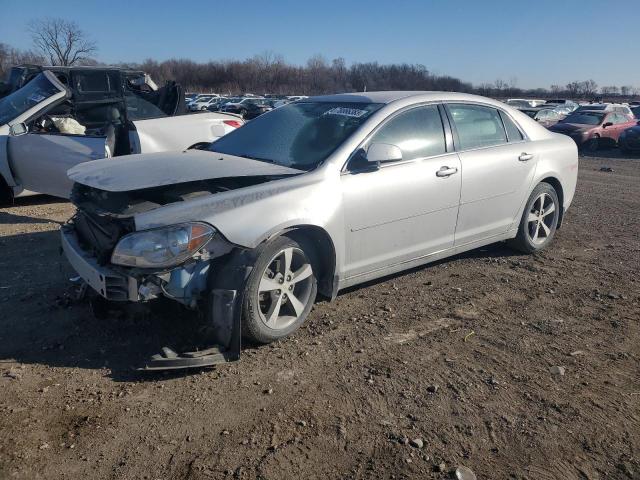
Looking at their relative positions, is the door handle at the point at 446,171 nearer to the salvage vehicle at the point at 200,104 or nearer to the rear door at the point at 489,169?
the rear door at the point at 489,169

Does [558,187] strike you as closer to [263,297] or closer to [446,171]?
[446,171]

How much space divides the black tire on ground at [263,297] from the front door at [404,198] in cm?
39

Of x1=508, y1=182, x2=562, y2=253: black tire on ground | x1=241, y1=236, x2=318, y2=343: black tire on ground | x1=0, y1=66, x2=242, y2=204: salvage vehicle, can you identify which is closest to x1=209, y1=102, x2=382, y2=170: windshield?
x1=241, y1=236, x2=318, y2=343: black tire on ground

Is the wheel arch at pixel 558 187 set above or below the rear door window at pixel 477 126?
below

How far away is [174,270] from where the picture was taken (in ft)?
10.4

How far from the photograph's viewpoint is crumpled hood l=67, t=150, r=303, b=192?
11.1 ft

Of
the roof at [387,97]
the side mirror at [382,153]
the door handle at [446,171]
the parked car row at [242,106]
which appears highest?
the roof at [387,97]

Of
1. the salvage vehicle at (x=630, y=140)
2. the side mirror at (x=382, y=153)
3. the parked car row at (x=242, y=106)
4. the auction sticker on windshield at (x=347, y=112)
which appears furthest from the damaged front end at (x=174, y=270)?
the parked car row at (x=242, y=106)

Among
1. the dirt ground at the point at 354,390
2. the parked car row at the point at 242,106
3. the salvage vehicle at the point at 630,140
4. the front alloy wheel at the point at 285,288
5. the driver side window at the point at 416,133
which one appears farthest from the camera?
the parked car row at the point at 242,106

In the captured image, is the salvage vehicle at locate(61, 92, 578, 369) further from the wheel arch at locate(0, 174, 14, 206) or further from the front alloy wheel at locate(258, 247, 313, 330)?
the wheel arch at locate(0, 174, 14, 206)

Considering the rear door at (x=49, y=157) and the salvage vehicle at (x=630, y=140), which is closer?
the rear door at (x=49, y=157)

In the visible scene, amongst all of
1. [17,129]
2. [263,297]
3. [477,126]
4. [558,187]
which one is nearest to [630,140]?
[558,187]

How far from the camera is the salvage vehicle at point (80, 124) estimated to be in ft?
21.9

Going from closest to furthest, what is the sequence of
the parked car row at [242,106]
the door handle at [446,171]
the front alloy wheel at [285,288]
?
1. the front alloy wheel at [285,288]
2. the door handle at [446,171]
3. the parked car row at [242,106]
